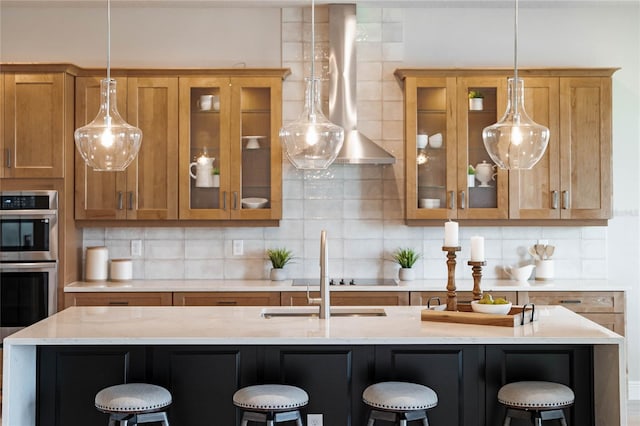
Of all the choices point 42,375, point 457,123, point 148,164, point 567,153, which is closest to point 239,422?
point 42,375

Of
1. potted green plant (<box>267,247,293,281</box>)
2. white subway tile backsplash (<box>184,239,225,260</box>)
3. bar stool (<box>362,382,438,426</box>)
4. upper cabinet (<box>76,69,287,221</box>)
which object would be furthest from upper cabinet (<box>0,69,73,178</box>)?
bar stool (<box>362,382,438,426</box>)

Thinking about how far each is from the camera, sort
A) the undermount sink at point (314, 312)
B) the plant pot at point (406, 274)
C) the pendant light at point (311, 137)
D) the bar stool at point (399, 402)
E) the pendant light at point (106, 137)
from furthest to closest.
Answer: the plant pot at point (406, 274) < the undermount sink at point (314, 312) < the pendant light at point (106, 137) < the pendant light at point (311, 137) < the bar stool at point (399, 402)

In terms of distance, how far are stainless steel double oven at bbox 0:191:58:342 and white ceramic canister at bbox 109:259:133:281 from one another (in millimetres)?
427

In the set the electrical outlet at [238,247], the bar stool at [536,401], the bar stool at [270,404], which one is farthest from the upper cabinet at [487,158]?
the bar stool at [270,404]

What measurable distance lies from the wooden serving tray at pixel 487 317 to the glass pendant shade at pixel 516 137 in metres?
0.72

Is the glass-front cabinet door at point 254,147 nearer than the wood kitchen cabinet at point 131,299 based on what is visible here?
No

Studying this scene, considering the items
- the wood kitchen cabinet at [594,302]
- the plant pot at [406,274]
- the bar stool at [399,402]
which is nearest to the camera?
the bar stool at [399,402]

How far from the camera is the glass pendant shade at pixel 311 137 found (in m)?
3.37

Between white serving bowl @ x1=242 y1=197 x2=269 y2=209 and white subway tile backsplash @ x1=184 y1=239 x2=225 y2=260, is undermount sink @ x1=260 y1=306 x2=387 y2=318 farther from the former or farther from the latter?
white subway tile backsplash @ x1=184 y1=239 x2=225 y2=260

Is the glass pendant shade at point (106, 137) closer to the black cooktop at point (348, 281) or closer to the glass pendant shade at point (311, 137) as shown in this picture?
the glass pendant shade at point (311, 137)

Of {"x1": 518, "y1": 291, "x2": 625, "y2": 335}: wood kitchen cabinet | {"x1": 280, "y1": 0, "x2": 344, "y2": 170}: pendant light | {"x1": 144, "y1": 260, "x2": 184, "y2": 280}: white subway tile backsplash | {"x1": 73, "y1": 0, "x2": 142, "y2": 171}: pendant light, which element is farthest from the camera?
{"x1": 144, "y1": 260, "x2": 184, "y2": 280}: white subway tile backsplash

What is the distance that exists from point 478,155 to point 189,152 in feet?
6.79

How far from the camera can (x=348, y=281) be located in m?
5.51

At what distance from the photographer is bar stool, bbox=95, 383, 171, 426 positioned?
3188mm
